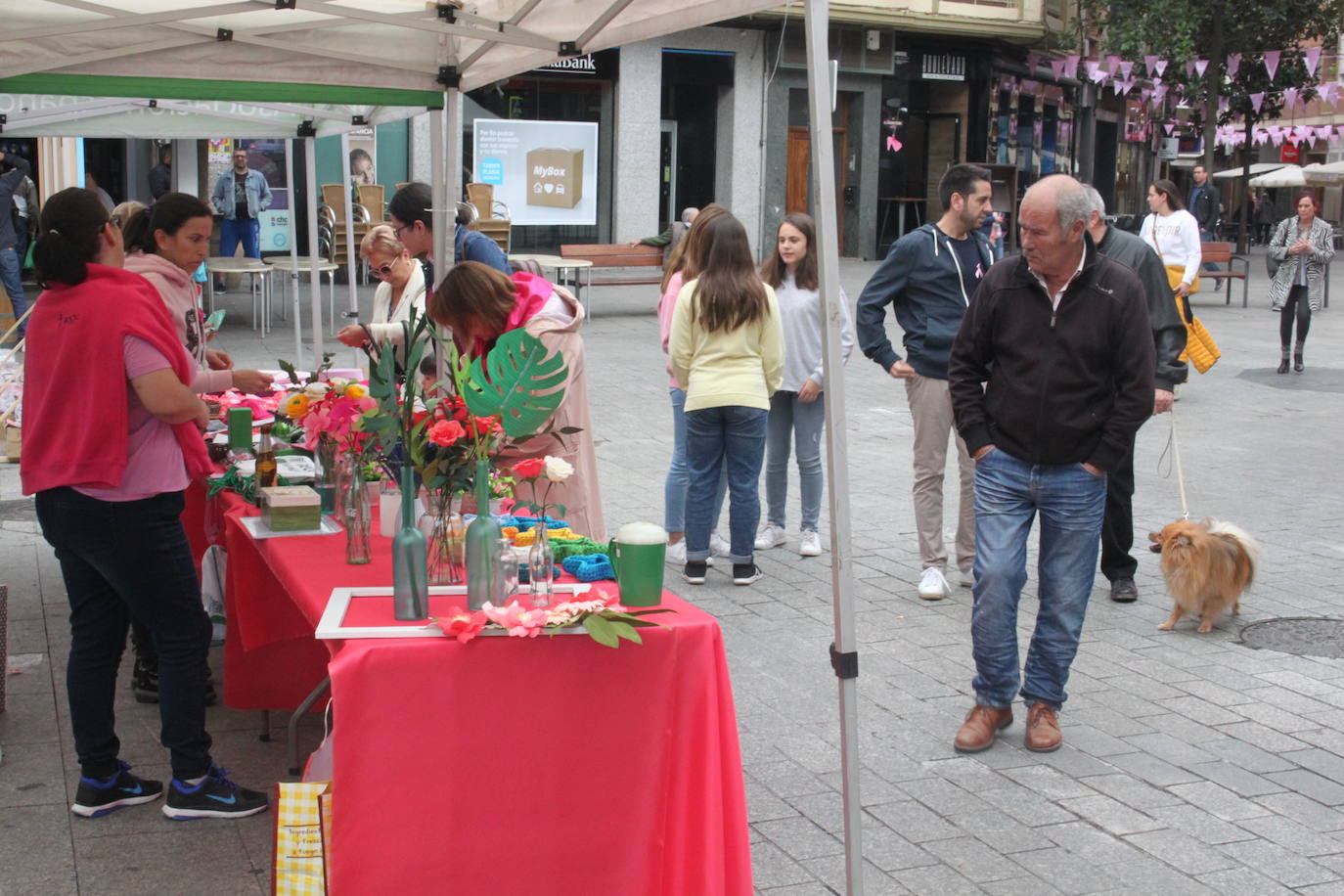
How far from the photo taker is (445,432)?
3199mm

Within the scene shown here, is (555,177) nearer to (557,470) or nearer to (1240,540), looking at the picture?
(1240,540)

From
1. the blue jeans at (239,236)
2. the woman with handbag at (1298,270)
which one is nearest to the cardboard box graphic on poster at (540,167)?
the blue jeans at (239,236)

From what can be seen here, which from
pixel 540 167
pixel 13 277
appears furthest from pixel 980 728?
pixel 540 167

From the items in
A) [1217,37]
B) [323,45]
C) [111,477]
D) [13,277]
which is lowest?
[111,477]

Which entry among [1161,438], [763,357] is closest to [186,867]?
[763,357]

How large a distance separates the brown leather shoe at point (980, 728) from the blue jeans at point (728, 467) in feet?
6.19

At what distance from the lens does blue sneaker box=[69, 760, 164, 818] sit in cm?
394

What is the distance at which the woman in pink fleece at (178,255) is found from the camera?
4723 mm

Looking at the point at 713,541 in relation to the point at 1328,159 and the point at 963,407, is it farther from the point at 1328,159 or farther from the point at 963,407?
the point at 1328,159

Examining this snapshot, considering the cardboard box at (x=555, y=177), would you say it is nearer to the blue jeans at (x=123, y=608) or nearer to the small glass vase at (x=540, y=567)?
the blue jeans at (x=123, y=608)

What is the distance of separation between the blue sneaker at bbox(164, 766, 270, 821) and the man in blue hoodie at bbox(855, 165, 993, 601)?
3230 millimetres

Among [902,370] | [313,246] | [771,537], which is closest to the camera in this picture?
[902,370]

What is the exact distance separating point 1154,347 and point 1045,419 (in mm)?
1050

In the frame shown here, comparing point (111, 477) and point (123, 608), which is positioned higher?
point (111, 477)
